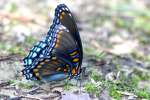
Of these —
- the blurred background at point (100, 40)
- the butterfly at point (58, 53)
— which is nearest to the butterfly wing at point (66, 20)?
the butterfly at point (58, 53)

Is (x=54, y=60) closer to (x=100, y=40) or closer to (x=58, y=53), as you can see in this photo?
(x=58, y=53)

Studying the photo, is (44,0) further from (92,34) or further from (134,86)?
(134,86)

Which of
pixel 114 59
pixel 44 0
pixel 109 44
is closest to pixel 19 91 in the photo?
pixel 114 59

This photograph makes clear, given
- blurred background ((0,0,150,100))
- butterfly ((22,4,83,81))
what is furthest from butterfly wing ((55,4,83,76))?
blurred background ((0,0,150,100))

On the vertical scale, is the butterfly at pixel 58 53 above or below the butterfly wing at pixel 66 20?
below

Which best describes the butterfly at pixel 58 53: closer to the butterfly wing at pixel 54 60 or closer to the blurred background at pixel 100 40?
the butterfly wing at pixel 54 60
